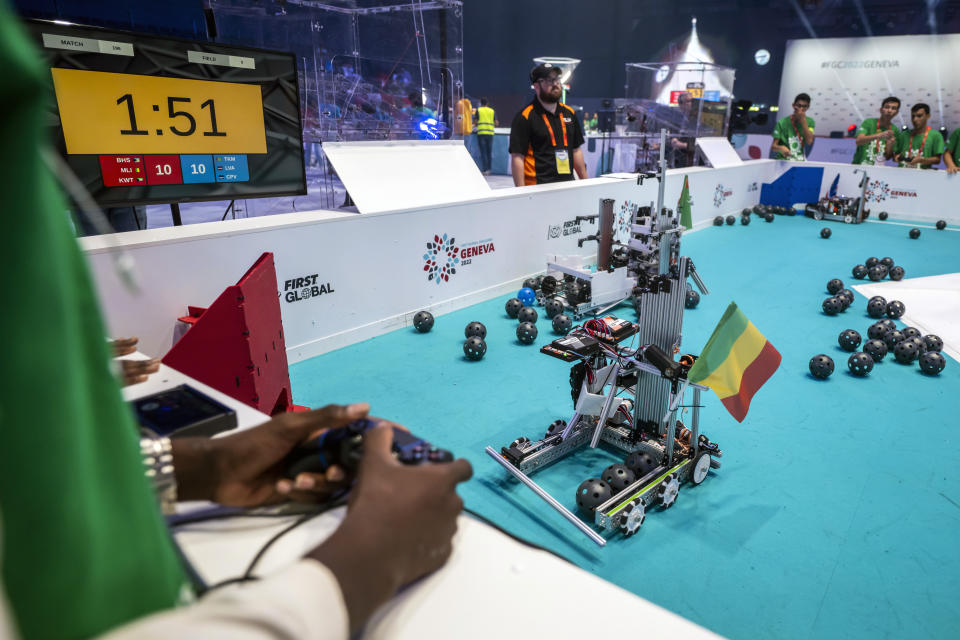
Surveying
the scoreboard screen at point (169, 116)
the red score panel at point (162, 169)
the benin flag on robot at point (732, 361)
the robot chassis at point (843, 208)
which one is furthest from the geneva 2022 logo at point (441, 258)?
the robot chassis at point (843, 208)

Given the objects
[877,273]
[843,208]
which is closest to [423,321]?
[877,273]

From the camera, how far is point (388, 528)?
0.87 m

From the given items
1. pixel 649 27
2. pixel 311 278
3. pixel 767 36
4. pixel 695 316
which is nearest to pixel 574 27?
pixel 649 27

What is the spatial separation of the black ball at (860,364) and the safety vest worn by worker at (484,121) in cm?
1193

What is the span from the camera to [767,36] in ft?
53.3

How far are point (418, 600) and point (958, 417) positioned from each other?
3934 millimetres

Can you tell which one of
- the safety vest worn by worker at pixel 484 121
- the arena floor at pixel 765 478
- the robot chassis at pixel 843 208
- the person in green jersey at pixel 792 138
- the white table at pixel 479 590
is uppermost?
the safety vest worn by worker at pixel 484 121

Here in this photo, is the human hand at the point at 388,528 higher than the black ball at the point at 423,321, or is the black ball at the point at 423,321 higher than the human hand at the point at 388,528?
the human hand at the point at 388,528

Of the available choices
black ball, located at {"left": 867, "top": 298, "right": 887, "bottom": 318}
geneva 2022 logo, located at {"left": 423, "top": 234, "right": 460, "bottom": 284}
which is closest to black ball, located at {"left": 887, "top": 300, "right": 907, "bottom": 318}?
black ball, located at {"left": 867, "top": 298, "right": 887, "bottom": 318}

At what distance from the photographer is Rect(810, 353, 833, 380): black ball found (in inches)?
153

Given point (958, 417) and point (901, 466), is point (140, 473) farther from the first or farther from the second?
point (958, 417)

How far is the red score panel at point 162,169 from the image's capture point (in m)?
3.45

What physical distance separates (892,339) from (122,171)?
549 cm

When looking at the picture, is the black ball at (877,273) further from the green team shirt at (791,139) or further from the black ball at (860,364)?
the green team shirt at (791,139)
